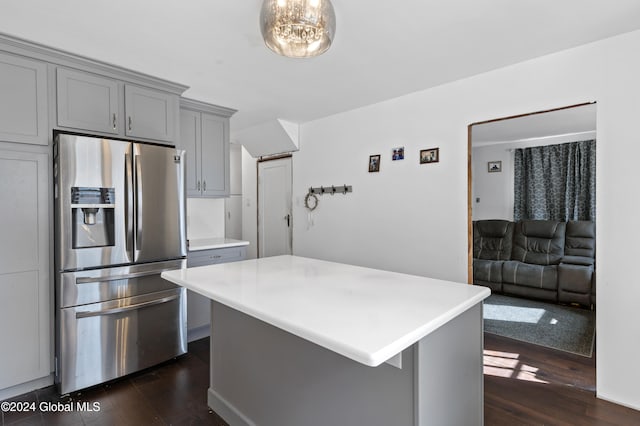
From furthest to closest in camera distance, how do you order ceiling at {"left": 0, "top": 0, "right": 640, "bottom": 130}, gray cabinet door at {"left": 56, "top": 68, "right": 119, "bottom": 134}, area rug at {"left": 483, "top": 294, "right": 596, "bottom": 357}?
area rug at {"left": 483, "top": 294, "right": 596, "bottom": 357} < gray cabinet door at {"left": 56, "top": 68, "right": 119, "bottom": 134} < ceiling at {"left": 0, "top": 0, "right": 640, "bottom": 130}

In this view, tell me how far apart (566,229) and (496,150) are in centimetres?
115

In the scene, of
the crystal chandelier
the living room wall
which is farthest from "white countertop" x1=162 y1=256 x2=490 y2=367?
the living room wall

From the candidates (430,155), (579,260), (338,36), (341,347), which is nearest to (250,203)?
(430,155)

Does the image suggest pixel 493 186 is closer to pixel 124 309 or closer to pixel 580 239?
pixel 580 239

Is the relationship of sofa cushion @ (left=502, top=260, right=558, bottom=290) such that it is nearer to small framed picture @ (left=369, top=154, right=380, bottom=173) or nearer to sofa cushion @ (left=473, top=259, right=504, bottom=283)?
sofa cushion @ (left=473, top=259, right=504, bottom=283)

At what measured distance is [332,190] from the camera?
3969mm

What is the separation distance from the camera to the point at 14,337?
215 cm

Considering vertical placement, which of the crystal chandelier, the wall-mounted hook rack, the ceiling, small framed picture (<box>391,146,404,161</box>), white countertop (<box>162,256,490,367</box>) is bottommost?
white countertop (<box>162,256,490,367</box>)

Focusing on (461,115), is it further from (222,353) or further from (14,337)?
(14,337)

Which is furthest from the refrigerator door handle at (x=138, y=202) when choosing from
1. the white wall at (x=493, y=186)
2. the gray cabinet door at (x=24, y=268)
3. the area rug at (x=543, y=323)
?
the area rug at (x=543, y=323)

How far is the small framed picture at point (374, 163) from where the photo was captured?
3.49 metres

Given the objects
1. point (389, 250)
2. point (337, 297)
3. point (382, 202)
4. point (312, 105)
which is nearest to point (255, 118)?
point (312, 105)

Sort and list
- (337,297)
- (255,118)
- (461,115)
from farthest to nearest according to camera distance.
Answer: (255,118) → (461,115) → (337,297)

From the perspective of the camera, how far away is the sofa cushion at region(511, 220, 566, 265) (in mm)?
3716
